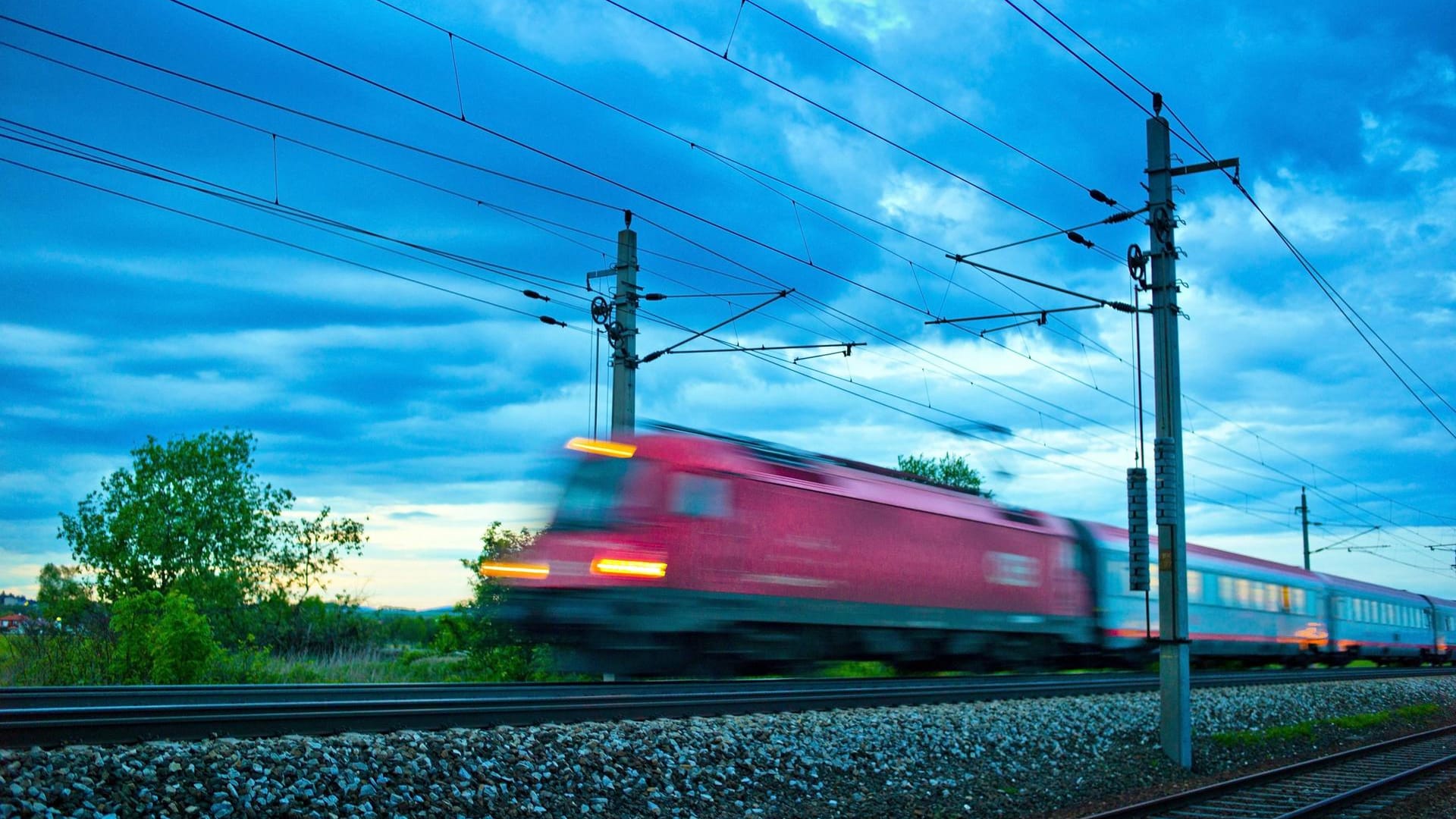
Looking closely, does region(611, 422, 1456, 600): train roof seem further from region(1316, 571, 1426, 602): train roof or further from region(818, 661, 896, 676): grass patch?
region(1316, 571, 1426, 602): train roof

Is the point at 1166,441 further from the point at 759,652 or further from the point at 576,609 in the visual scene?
the point at 576,609

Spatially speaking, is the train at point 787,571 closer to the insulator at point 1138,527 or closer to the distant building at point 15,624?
the insulator at point 1138,527

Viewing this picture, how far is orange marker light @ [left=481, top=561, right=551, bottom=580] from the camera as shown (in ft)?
51.7

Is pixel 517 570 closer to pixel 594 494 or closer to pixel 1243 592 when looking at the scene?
pixel 594 494

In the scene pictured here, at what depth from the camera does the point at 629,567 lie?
15.3 meters

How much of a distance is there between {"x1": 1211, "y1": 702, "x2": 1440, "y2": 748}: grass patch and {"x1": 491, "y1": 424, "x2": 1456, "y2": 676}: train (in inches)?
97.0

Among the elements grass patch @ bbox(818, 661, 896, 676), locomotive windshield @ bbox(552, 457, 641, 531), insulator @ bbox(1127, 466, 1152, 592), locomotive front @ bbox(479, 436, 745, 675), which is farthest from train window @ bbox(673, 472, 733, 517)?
grass patch @ bbox(818, 661, 896, 676)

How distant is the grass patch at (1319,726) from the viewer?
16.3 m

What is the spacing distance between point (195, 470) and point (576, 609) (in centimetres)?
2253

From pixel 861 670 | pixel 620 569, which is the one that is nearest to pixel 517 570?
pixel 620 569

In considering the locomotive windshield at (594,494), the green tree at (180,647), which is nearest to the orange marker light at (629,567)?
the locomotive windshield at (594,494)

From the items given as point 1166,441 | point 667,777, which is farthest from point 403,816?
point 1166,441

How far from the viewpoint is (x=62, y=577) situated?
29.5 meters

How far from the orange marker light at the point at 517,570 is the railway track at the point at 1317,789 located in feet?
28.0
